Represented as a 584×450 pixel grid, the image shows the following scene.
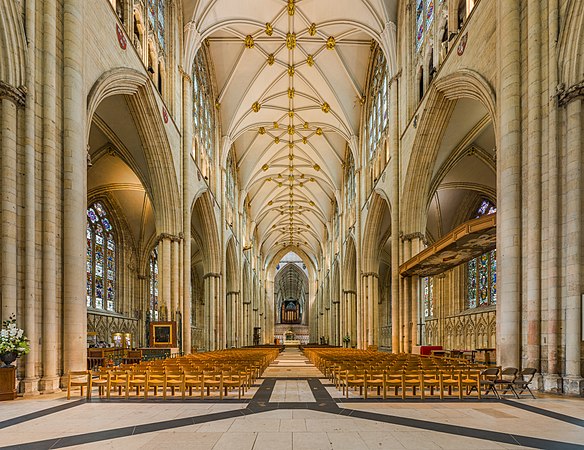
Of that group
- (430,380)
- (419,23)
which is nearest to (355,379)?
(430,380)

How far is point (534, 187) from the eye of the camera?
12.2m

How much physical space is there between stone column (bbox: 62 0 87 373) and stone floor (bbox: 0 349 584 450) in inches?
79.8

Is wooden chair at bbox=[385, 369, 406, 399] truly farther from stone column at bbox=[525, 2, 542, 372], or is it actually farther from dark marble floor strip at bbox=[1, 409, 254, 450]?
dark marble floor strip at bbox=[1, 409, 254, 450]

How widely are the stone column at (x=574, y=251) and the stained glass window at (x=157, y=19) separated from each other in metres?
16.5

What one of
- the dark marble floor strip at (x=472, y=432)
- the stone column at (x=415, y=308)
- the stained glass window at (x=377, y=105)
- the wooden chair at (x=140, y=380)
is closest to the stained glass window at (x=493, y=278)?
the stone column at (x=415, y=308)

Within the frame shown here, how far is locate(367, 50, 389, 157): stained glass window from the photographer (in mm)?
29250

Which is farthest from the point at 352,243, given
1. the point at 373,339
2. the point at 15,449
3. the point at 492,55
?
the point at 15,449

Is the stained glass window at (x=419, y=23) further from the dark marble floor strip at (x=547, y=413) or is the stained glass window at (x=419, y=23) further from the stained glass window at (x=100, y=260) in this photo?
the stained glass window at (x=100, y=260)

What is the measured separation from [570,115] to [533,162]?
1.25 m

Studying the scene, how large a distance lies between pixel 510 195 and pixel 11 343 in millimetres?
11435

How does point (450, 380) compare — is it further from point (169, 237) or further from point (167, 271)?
point (169, 237)

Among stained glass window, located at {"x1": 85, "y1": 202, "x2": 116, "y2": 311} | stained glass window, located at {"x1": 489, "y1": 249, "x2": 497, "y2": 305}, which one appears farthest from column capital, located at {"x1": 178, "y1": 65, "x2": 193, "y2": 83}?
stained glass window, located at {"x1": 489, "y1": 249, "x2": 497, "y2": 305}

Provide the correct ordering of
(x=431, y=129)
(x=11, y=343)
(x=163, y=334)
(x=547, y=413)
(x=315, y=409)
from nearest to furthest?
(x=547, y=413)
(x=315, y=409)
(x=11, y=343)
(x=431, y=129)
(x=163, y=334)

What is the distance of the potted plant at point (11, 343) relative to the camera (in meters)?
10.4
